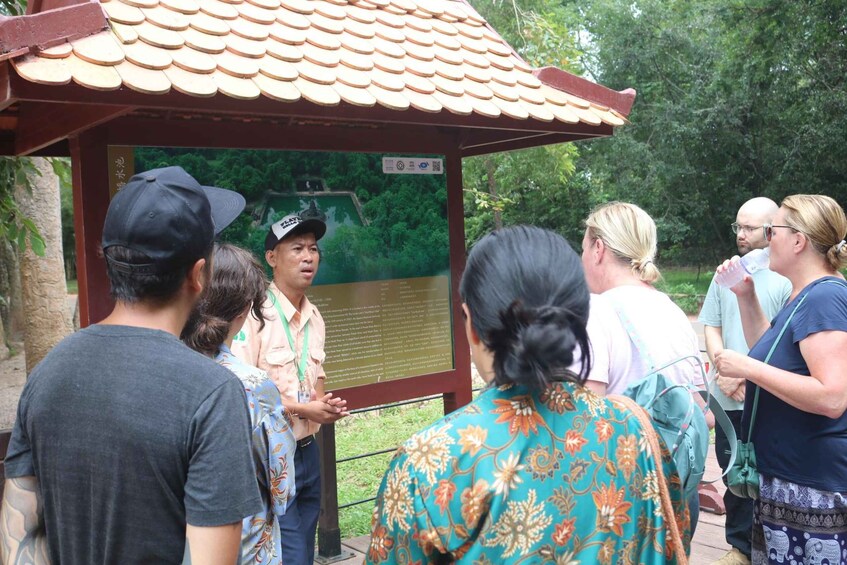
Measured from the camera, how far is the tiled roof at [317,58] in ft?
8.96

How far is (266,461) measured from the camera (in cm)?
204

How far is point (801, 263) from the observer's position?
2.95 m

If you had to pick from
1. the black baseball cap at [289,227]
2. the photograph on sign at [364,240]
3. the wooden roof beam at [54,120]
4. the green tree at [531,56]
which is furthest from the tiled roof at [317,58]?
the green tree at [531,56]

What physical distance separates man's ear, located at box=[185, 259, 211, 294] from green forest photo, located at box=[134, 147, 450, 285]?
1.85 m

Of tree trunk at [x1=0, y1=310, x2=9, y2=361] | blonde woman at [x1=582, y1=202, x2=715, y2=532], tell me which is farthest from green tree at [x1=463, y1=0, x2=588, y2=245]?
tree trunk at [x1=0, y1=310, x2=9, y2=361]

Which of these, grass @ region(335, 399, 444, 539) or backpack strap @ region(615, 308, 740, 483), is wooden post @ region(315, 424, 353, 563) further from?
backpack strap @ region(615, 308, 740, 483)

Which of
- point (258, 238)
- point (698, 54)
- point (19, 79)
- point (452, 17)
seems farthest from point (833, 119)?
point (19, 79)

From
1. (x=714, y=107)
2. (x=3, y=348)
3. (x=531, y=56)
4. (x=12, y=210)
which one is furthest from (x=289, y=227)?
(x=714, y=107)

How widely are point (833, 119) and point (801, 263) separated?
17.5m

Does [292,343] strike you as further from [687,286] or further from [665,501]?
[687,286]

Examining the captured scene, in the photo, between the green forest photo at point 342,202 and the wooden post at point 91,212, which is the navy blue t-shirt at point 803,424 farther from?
the wooden post at point 91,212

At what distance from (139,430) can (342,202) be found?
2.54 meters

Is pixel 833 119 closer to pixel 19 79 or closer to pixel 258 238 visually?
pixel 258 238

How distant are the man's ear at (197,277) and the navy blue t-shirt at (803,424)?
7.20 ft
